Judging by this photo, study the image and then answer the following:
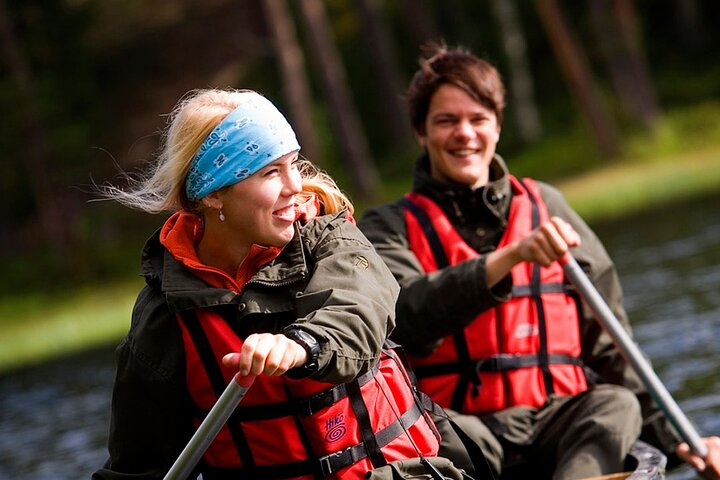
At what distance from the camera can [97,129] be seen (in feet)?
91.4

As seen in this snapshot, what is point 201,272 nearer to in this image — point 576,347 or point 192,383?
point 192,383

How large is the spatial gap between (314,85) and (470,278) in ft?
96.3

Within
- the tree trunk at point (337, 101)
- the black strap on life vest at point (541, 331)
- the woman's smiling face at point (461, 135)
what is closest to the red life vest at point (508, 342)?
the black strap on life vest at point (541, 331)

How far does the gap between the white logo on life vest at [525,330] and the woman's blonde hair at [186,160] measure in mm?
1316

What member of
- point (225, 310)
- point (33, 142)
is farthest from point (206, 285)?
point (33, 142)

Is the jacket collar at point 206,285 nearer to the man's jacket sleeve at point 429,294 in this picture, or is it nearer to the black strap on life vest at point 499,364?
the man's jacket sleeve at point 429,294

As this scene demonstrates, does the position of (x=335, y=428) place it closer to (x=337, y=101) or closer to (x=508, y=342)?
(x=508, y=342)

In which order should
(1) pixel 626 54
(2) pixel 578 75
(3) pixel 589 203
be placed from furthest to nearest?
(1) pixel 626 54 → (2) pixel 578 75 → (3) pixel 589 203

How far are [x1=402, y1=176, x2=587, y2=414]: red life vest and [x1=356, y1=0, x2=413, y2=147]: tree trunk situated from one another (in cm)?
2100

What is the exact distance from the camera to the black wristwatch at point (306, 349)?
3.40 metres

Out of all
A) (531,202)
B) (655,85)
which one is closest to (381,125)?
(655,85)

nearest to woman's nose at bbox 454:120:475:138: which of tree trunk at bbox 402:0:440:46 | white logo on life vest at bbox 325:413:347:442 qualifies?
white logo on life vest at bbox 325:413:347:442

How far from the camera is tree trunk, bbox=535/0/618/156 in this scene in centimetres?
2181

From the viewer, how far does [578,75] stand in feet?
73.4
